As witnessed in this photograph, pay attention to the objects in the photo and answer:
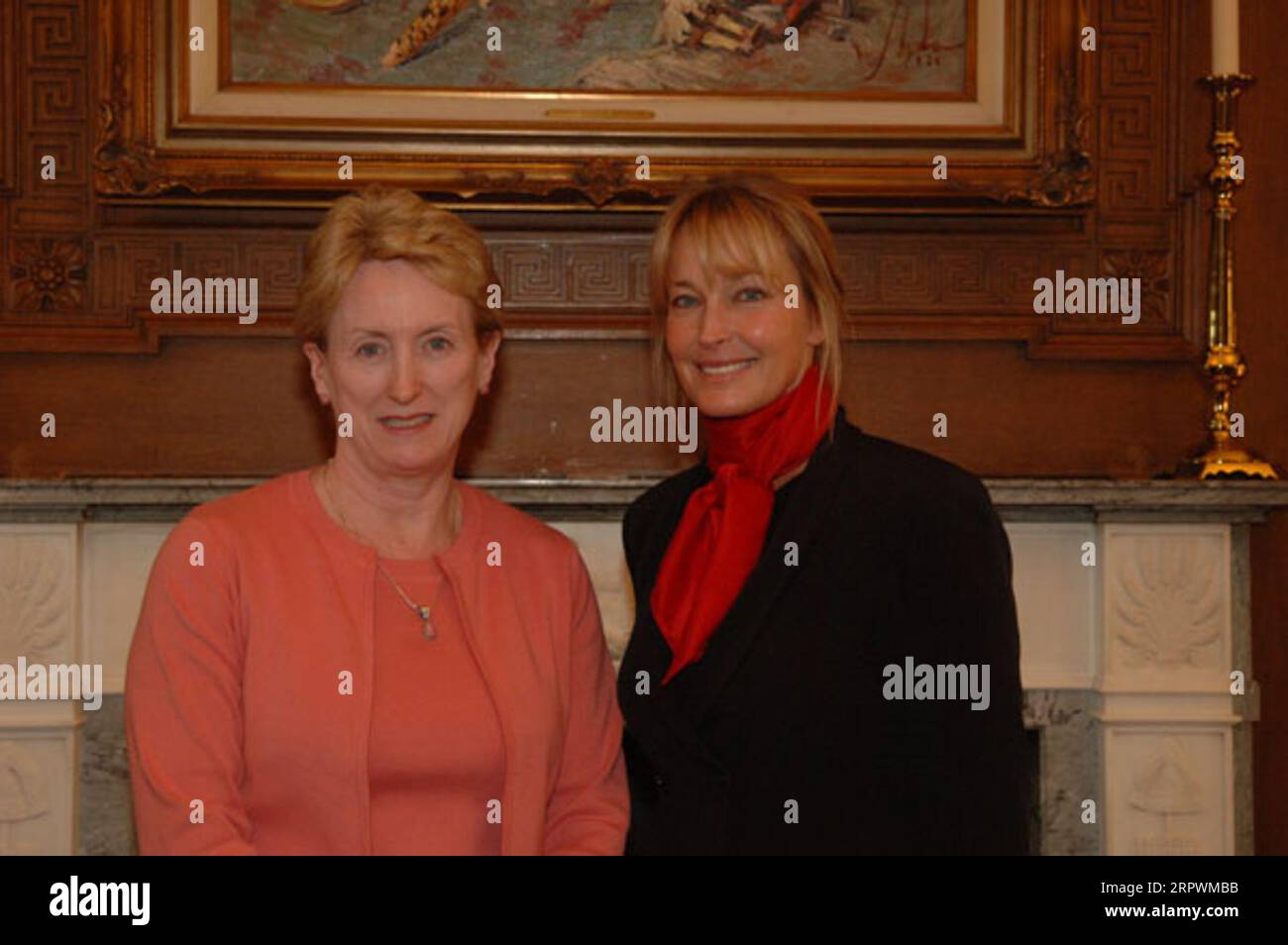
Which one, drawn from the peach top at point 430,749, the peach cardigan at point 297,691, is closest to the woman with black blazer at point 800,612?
the peach cardigan at point 297,691

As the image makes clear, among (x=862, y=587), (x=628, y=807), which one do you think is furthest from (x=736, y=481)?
(x=628, y=807)

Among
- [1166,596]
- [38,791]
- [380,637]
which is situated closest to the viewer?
[380,637]

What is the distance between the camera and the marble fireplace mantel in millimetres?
2959

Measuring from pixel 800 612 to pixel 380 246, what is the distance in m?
0.80

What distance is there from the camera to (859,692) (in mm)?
1951

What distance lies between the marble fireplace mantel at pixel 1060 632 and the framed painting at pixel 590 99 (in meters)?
0.78

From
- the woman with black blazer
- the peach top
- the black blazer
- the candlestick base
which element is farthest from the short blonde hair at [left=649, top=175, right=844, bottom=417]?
the candlestick base

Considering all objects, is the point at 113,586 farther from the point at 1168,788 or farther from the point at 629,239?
the point at 1168,788

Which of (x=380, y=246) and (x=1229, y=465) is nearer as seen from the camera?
(x=380, y=246)

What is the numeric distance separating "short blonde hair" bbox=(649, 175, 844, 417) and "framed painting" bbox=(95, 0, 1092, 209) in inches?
47.3

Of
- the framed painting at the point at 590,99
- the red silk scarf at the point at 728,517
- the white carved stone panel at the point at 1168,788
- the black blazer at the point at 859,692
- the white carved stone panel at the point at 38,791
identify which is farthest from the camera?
the framed painting at the point at 590,99

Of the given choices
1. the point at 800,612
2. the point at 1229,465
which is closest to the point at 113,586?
the point at 800,612

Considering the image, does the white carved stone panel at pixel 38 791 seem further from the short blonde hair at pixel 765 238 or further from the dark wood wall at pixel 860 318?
the short blonde hair at pixel 765 238

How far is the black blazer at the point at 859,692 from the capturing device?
1.91m
